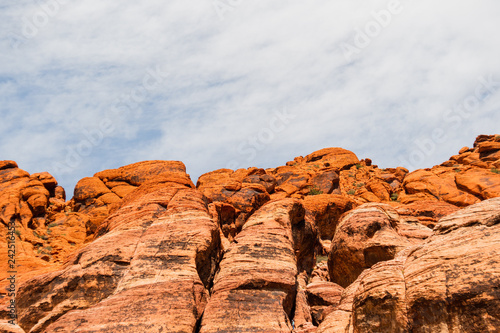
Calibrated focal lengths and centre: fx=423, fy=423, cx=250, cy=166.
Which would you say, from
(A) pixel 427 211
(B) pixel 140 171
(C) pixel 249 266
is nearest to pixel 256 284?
(C) pixel 249 266

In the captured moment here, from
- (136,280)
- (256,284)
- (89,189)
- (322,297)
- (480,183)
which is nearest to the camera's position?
(136,280)

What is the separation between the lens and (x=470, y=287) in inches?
452

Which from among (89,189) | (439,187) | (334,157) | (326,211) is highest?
(334,157)

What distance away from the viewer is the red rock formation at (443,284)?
1127 centimetres

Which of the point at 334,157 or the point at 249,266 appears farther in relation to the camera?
the point at 334,157

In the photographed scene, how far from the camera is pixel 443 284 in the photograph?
39.8ft

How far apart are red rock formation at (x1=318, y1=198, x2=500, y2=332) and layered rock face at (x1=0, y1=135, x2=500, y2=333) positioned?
33 mm

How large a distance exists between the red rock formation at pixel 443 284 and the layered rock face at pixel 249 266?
33 mm

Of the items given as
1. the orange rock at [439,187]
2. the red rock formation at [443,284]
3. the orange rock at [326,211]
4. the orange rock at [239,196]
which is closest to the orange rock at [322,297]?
the red rock formation at [443,284]

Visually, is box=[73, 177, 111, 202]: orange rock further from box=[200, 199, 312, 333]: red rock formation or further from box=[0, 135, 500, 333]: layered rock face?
box=[200, 199, 312, 333]: red rock formation

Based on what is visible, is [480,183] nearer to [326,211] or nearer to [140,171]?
[326,211]

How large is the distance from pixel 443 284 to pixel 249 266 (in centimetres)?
1000

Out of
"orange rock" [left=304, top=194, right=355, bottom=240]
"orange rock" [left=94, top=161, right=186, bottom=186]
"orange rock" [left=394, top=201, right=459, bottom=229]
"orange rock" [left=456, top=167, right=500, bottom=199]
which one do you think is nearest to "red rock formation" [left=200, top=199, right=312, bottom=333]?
"orange rock" [left=394, top=201, right=459, bottom=229]

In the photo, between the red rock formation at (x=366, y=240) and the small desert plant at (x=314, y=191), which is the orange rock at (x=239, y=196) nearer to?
the red rock formation at (x=366, y=240)
